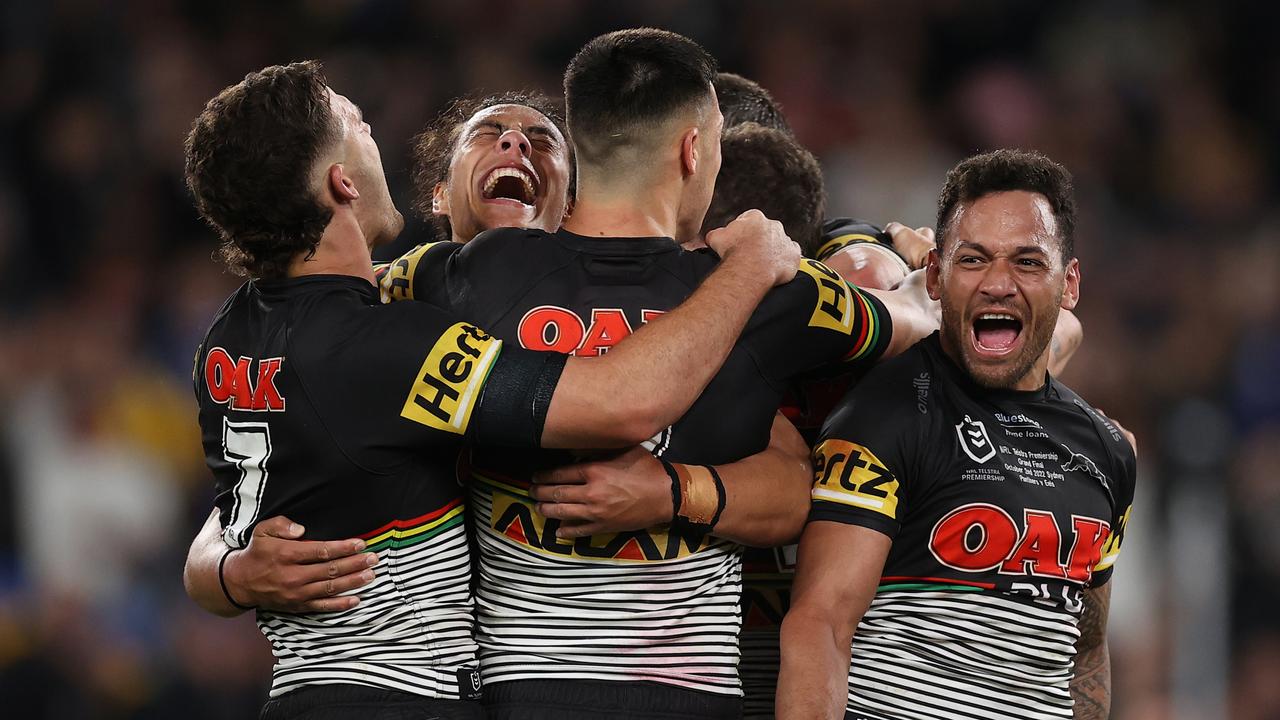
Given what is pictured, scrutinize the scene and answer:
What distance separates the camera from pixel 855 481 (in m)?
3.45

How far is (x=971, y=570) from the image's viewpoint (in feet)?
11.5

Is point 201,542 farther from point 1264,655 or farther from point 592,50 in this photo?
point 1264,655

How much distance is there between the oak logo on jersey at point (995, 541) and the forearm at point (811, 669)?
14.4 inches

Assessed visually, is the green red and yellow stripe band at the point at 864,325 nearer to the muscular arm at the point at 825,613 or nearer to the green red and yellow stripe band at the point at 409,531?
the muscular arm at the point at 825,613

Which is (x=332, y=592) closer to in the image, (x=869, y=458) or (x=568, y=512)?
(x=568, y=512)

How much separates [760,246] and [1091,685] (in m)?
1.75

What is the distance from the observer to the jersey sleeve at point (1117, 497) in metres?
3.73

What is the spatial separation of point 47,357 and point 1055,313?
6532 millimetres

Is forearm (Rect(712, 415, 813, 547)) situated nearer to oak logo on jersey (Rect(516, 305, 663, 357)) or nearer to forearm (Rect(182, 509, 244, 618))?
oak logo on jersey (Rect(516, 305, 663, 357))

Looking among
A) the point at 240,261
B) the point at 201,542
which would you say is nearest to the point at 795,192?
the point at 240,261

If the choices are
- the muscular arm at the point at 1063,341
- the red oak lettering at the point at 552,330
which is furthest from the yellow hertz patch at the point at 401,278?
the muscular arm at the point at 1063,341

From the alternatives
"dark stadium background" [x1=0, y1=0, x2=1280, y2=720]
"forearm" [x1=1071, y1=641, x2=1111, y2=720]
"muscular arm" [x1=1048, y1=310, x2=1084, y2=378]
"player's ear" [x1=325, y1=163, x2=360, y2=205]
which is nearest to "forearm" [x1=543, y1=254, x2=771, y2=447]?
"player's ear" [x1=325, y1=163, x2=360, y2=205]

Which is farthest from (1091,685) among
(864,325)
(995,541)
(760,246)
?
(760,246)

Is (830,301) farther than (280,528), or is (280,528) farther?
(830,301)
